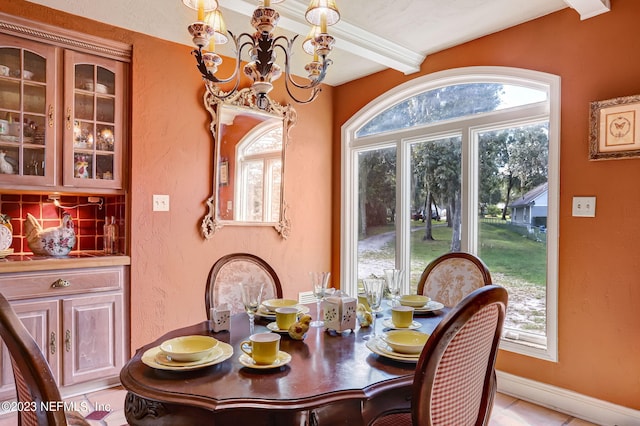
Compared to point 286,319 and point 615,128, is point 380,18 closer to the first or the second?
point 615,128

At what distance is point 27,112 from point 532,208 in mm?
3339

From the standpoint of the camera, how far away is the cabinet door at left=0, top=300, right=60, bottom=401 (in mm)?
2287

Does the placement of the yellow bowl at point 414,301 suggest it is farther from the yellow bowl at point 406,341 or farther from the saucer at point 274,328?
the saucer at point 274,328

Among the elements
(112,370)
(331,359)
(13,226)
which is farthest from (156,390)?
(13,226)

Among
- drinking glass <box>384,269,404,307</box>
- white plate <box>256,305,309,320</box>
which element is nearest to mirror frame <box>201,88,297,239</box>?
white plate <box>256,305,309,320</box>

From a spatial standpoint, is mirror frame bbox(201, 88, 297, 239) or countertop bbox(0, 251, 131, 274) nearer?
countertop bbox(0, 251, 131, 274)

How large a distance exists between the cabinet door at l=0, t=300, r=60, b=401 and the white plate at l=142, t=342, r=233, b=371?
1.51m

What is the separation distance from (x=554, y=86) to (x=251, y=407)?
2.58m

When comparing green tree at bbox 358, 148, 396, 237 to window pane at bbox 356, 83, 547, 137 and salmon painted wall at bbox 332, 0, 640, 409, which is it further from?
salmon painted wall at bbox 332, 0, 640, 409

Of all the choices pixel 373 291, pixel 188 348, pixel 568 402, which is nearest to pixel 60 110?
pixel 188 348

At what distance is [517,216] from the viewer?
2797 mm

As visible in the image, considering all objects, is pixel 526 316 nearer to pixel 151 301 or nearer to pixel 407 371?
pixel 407 371

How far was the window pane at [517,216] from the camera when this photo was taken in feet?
8.75

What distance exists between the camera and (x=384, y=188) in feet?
12.2
